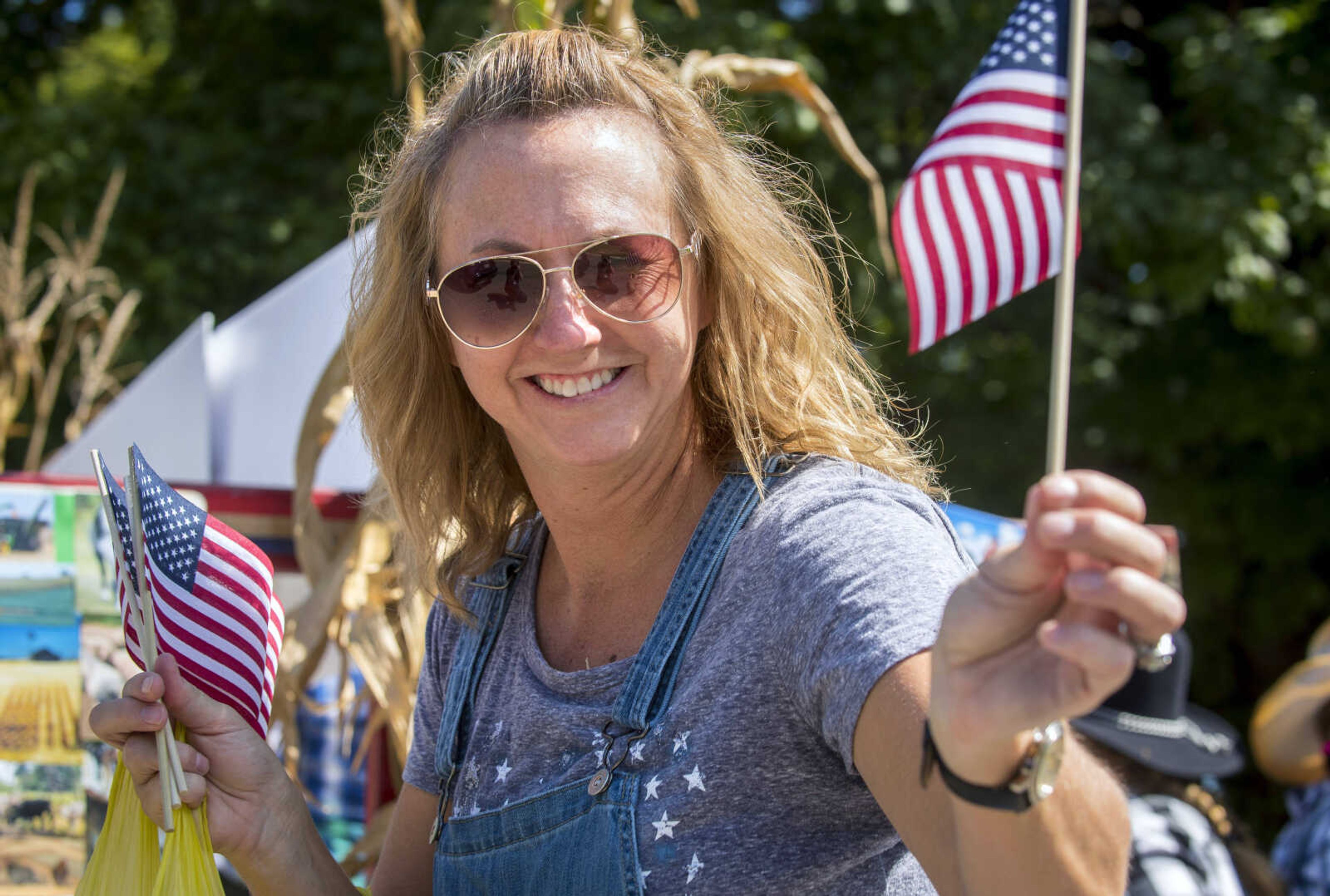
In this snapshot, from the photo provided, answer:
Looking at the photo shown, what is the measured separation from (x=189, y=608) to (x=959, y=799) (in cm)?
104

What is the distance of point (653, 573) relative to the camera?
150 centimetres

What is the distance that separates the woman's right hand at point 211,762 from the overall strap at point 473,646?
0.21 meters

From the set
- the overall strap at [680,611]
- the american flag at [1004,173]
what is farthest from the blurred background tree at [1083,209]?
the overall strap at [680,611]

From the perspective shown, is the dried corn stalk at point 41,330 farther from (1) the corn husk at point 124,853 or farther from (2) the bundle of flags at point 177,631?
(1) the corn husk at point 124,853

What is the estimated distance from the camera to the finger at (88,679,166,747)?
143 cm

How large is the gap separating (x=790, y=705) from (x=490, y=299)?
61cm

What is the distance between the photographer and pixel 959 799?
914mm

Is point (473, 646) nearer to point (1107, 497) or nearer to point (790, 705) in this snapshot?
point (790, 705)

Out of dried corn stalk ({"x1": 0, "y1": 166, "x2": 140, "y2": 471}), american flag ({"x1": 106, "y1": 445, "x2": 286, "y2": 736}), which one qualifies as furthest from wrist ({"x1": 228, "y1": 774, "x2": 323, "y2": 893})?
dried corn stalk ({"x1": 0, "y1": 166, "x2": 140, "y2": 471})

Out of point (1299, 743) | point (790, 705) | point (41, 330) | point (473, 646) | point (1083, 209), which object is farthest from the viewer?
point (1083, 209)

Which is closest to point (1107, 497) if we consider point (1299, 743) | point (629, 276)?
point (629, 276)

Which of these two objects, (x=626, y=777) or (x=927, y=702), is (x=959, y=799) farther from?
(x=626, y=777)

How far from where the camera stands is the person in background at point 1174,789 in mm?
3031

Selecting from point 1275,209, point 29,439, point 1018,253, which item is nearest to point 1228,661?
point 1275,209
